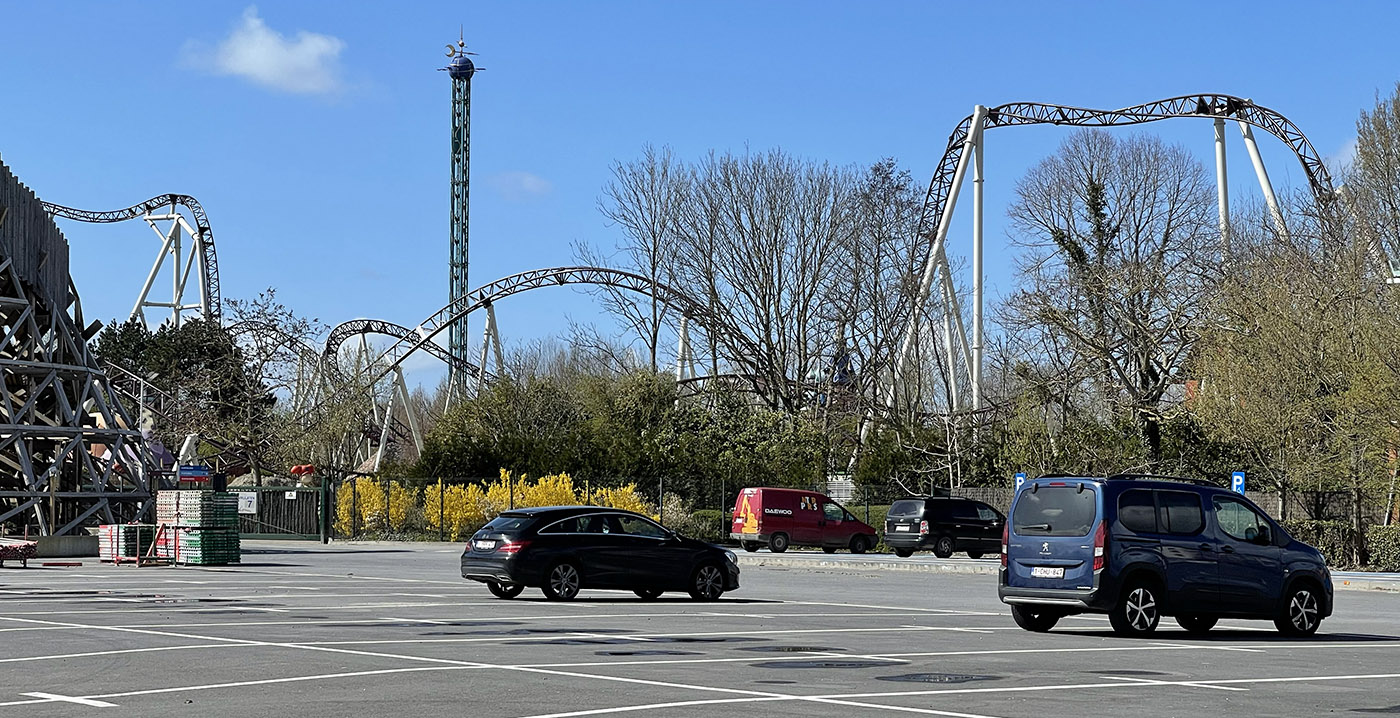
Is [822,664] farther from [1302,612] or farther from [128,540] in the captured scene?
[128,540]

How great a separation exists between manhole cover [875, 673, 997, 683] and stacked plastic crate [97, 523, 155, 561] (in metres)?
26.3

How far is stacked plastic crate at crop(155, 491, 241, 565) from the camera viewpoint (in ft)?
115

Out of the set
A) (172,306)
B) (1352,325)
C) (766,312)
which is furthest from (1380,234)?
(172,306)

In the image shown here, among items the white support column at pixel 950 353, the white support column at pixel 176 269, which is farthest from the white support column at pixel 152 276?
the white support column at pixel 950 353

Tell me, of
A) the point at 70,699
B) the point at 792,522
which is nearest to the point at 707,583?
the point at 70,699

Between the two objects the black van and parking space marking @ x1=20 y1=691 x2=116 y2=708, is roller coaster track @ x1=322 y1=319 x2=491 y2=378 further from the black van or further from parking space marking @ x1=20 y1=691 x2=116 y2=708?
parking space marking @ x1=20 y1=691 x2=116 y2=708

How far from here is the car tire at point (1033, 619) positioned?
18.2 m

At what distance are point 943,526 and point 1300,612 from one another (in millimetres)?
24018

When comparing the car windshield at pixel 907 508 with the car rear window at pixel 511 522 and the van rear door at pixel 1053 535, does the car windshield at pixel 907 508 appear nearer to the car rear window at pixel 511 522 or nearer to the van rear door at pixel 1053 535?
the car rear window at pixel 511 522

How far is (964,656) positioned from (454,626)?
5941 mm

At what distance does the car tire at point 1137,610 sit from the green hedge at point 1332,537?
19341 mm

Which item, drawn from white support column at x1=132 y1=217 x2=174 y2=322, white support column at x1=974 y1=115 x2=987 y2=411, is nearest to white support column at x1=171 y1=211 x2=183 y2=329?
white support column at x1=132 y1=217 x2=174 y2=322

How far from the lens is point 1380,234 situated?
39656 millimetres

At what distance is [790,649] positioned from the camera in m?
15.1
